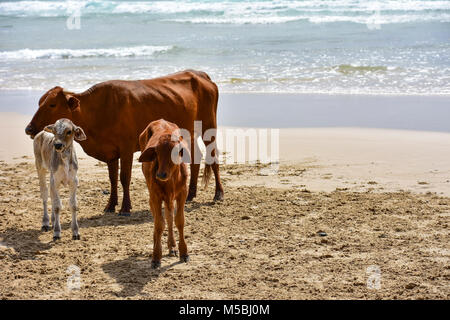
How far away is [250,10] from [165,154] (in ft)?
114

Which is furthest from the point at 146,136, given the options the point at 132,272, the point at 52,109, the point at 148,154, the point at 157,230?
the point at 52,109

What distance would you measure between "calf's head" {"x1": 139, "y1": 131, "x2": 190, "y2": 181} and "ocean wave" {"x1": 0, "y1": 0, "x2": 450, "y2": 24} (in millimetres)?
27744

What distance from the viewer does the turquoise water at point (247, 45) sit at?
61.2ft

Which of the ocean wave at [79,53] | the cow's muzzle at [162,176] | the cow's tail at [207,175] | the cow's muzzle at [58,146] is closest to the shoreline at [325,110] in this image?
the cow's tail at [207,175]

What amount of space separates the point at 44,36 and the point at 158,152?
2727 centimetres

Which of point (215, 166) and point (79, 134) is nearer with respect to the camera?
point (79, 134)

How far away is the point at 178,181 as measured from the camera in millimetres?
6258

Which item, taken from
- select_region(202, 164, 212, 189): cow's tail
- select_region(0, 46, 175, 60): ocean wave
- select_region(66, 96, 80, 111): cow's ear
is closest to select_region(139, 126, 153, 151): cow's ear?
select_region(66, 96, 80, 111): cow's ear

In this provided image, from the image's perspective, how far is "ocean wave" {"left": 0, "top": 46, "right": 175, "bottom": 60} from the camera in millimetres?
25047

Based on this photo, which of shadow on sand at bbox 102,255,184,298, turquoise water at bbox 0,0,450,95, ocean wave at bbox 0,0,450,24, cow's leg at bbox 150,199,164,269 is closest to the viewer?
shadow on sand at bbox 102,255,184,298

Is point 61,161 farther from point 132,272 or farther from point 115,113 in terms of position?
point 132,272

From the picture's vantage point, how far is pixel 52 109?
8031mm

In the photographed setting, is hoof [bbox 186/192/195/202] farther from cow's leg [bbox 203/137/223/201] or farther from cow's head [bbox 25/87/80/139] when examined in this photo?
cow's head [bbox 25/87/80/139]
